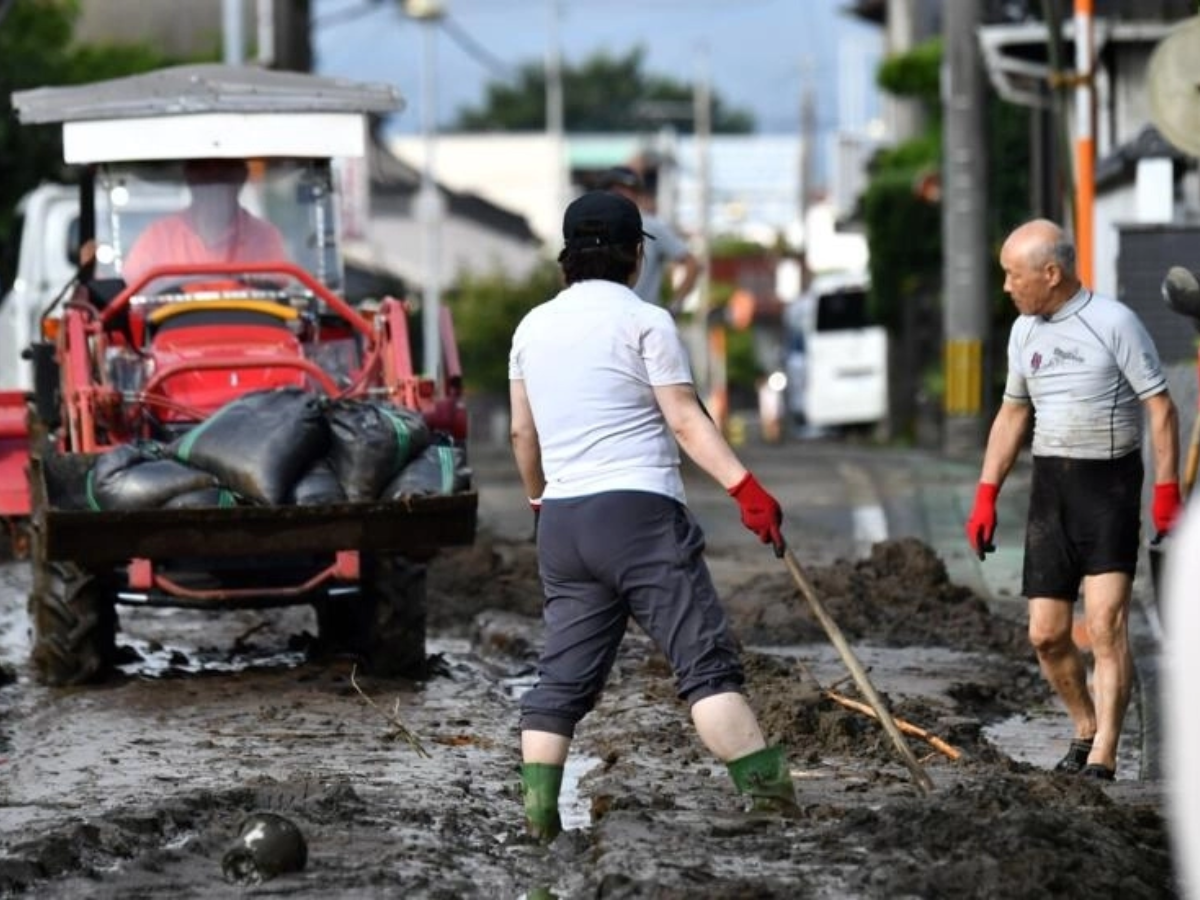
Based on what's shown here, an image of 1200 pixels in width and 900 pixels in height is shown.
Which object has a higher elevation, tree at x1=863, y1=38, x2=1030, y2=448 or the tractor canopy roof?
the tractor canopy roof

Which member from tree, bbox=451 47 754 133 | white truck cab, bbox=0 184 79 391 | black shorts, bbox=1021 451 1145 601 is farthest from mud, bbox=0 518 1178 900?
tree, bbox=451 47 754 133

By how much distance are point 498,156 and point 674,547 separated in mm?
102690

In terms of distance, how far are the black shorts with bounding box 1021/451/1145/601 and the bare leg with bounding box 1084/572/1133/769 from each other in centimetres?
5

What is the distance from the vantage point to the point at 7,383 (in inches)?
827

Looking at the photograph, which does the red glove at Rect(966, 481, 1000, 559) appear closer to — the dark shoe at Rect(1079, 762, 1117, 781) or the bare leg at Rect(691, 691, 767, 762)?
the dark shoe at Rect(1079, 762, 1117, 781)

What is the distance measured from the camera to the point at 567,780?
29.8ft

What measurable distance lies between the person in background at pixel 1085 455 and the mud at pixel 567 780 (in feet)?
1.69

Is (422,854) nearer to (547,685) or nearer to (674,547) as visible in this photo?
(547,685)

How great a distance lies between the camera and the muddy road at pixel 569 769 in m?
6.92

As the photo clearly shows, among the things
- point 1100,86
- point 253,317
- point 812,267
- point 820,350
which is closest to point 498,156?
point 812,267

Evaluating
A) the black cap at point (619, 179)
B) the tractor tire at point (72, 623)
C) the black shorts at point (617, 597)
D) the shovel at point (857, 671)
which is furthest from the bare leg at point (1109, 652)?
the black cap at point (619, 179)

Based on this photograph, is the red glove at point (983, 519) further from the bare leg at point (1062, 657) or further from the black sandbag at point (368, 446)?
the black sandbag at point (368, 446)

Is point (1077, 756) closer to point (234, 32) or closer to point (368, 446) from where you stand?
point (368, 446)

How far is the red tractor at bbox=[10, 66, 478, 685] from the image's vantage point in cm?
1069
